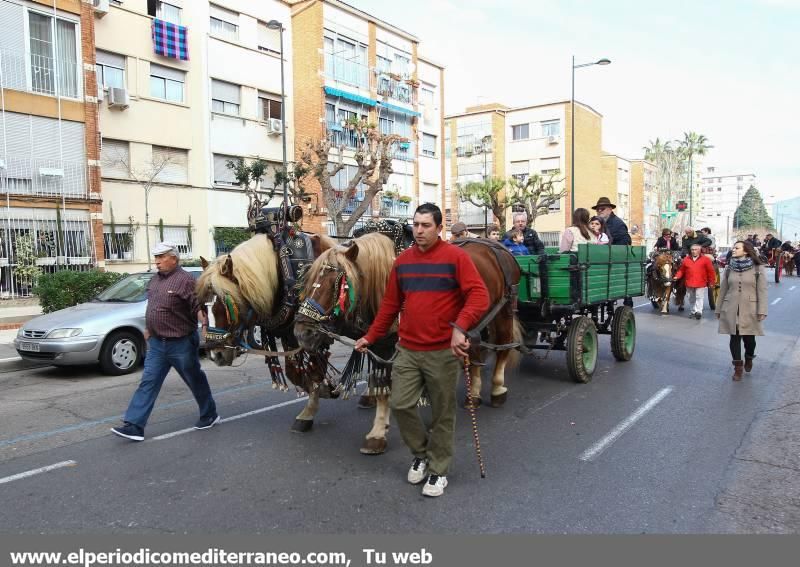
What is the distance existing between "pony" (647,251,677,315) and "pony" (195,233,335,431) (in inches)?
478

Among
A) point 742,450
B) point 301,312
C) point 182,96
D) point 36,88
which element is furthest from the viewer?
point 182,96

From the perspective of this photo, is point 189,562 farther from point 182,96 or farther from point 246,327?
point 182,96

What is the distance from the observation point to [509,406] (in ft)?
21.3

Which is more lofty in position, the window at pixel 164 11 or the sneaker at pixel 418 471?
the window at pixel 164 11

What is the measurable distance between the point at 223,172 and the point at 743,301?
2007 cm

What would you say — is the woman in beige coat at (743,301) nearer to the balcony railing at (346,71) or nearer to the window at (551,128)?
the balcony railing at (346,71)

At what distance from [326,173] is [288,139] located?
4.24m

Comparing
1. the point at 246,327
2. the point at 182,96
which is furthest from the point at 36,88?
the point at 246,327

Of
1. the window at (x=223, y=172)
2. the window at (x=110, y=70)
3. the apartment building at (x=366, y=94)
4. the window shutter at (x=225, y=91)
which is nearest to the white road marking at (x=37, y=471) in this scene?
the window at (x=110, y=70)

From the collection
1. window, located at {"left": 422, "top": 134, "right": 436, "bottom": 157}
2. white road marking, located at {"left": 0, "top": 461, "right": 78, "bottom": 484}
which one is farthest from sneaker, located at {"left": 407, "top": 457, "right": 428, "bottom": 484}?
window, located at {"left": 422, "top": 134, "right": 436, "bottom": 157}

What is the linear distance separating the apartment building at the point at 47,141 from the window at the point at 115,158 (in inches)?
51.1

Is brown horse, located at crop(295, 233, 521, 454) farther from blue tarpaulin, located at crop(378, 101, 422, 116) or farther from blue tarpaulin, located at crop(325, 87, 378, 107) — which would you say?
blue tarpaulin, located at crop(378, 101, 422, 116)

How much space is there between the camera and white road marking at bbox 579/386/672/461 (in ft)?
16.2

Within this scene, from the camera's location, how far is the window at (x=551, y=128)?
4725cm
